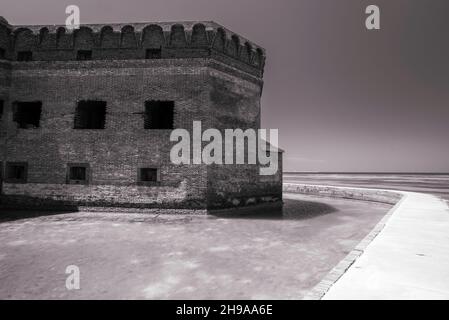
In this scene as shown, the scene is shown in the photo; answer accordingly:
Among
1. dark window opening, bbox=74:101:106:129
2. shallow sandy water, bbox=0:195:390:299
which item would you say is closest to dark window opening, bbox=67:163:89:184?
dark window opening, bbox=74:101:106:129

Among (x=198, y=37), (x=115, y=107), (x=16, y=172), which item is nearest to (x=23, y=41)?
(x=115, y=107)

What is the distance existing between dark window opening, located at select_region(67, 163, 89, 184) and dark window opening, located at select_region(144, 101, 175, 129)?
319 cm

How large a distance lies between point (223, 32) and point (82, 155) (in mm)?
8059

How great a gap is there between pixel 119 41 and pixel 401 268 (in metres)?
12.5

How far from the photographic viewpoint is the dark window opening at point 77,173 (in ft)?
38.4

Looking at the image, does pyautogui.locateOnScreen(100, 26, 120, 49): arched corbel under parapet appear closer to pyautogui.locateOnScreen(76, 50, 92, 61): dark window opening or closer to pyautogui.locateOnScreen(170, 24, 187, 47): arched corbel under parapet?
pyautogui.locateOnScreen(76, 50, 92, 61): dark window opening

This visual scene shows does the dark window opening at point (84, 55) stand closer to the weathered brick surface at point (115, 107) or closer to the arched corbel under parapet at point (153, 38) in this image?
the weathered brick surface at point (115, 107)

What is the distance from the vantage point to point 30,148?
12.0 m

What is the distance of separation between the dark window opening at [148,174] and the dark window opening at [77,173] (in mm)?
2319

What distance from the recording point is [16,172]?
39.7ft

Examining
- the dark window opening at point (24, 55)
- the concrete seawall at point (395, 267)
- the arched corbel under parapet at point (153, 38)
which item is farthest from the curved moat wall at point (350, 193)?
the dark window opening at point (24, 55)

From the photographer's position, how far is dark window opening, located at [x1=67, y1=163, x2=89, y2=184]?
11711mm

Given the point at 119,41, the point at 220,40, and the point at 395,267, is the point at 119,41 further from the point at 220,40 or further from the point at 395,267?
the point at 395,267

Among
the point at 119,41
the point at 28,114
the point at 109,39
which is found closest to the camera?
the point at 119,41
